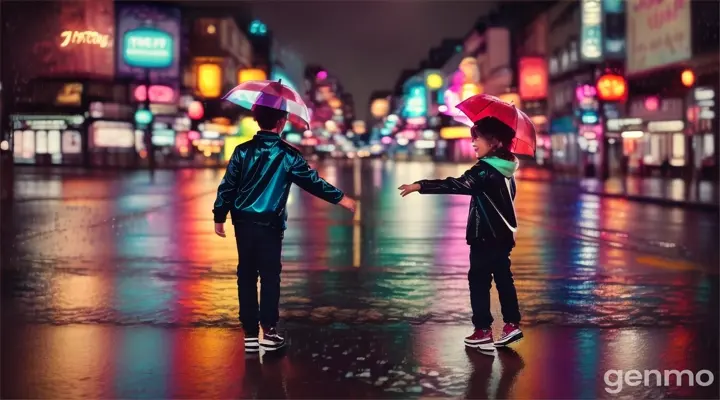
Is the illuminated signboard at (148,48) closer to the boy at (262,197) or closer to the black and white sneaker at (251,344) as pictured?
the boy at (262,197)

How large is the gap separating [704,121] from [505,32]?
62.5 m

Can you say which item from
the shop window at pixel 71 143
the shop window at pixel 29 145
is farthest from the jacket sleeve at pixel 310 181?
the shop window at pixel 71 143

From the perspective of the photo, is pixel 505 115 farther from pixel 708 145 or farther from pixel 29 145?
pixel 29 145

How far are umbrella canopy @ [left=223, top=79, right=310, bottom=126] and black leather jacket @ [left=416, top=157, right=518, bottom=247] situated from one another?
1.27 metres

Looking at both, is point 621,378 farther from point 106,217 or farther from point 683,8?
point 683,8

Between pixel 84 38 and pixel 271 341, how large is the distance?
67.5 m

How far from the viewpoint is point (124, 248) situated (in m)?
15.6

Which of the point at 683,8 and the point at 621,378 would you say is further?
the point at 683,8

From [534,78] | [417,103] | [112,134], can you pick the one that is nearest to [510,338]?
[112,134]

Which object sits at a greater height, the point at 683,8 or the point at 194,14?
the point at 194,14

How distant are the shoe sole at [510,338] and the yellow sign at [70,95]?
243 ft

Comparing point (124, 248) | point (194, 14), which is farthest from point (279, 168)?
point (194, 14)

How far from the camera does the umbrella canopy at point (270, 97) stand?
7.43 m

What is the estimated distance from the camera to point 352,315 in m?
9.16
